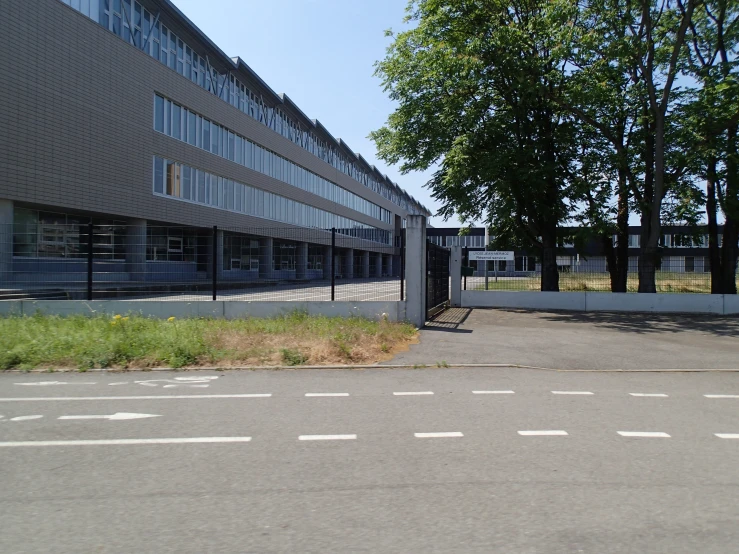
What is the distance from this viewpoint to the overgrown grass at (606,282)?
20.7 meters

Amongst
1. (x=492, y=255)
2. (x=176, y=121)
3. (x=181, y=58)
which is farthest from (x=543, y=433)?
(x=181, y=58)

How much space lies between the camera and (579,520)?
12.1 feet

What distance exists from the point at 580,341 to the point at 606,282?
9.62m

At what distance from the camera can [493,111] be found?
927 inches

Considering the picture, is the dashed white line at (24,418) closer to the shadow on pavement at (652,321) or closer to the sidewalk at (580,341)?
the sidewalk at (580,341)

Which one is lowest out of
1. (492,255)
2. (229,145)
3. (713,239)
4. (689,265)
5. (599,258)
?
(689,265)

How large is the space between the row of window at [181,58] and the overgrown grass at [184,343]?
762 inches

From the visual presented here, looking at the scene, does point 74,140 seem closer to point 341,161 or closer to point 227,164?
point 227,164

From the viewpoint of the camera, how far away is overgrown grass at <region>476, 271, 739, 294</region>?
20.7 m

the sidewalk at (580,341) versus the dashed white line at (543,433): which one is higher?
the sidewalk at (580,341)

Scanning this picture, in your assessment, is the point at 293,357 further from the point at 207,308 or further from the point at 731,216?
the point at 731,216

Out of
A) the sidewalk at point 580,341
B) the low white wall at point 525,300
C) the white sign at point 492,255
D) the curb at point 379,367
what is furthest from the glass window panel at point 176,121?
the curb at point 379,367

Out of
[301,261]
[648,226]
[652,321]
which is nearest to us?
[301,261]

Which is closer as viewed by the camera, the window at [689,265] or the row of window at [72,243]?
the row of window at [72,243]
